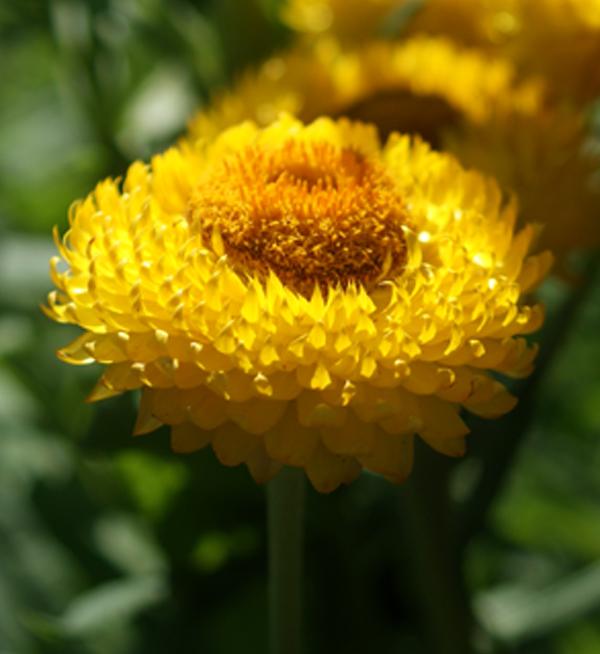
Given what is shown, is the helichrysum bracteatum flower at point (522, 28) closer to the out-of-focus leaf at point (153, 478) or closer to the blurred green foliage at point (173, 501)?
the blurred green foliage at point (173, 501)

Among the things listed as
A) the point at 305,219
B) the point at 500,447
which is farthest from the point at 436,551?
the point at 305,219

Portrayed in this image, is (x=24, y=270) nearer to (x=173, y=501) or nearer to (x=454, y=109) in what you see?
(x=173, y=501)

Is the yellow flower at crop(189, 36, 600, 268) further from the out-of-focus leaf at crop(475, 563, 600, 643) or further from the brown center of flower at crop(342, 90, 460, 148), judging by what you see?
the out-of-focus leaf at crop(475, 563, 600, 643)

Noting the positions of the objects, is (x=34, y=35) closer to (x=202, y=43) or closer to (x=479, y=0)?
(x=202, y=43)

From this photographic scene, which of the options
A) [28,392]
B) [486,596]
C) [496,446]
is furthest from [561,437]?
[28,392]

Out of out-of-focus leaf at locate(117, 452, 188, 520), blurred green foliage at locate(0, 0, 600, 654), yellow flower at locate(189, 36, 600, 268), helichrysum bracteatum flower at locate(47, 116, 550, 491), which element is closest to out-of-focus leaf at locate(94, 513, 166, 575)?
blurred green foliage at locate(0, 0, 600, 654)

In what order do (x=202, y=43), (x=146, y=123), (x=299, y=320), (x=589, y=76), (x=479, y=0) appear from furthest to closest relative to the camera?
(x=146, y=123)
(x=202, y=43)
(x=479, y=0)
(x=589, y=76)
(x=299, y=320)

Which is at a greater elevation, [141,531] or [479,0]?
[479,0]
